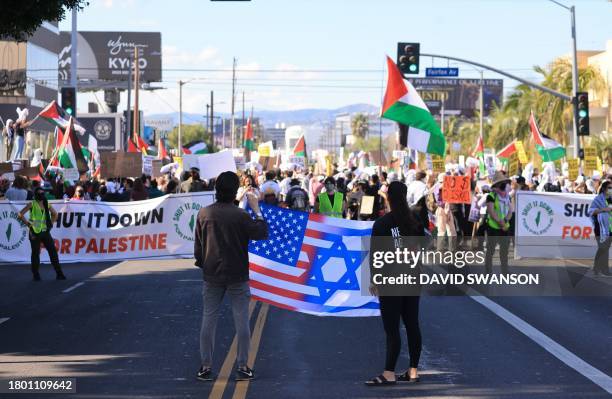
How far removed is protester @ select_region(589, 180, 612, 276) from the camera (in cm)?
2072

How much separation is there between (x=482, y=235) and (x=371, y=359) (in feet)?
42.6

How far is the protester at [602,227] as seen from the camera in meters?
20.7

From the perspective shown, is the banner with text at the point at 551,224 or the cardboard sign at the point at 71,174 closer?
the banner with text at the point at 551,224

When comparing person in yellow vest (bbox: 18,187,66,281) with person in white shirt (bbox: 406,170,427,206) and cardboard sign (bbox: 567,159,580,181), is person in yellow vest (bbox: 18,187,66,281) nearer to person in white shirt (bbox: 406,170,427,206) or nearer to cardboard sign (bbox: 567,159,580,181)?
person in white shirt (bbox: 406,170,427,206)

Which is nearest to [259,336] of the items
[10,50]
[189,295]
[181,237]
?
[189,295]

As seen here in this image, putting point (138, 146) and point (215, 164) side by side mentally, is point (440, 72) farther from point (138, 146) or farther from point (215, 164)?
point (138, 146)

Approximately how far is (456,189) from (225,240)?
14591 millimetres

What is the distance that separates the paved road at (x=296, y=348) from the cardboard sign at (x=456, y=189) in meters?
7.36

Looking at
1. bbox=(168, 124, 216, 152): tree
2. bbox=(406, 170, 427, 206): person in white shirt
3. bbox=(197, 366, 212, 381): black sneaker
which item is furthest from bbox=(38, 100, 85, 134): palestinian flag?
bbox=(168, 124, 216, 152): tree

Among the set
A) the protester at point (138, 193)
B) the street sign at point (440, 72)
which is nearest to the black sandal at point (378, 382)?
the protester at point (138, 193)

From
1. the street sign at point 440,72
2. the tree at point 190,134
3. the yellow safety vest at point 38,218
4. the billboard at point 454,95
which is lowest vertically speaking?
the yellow safety vest at point 38,218

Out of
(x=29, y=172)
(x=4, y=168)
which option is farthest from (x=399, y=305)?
(x=4, y=168)

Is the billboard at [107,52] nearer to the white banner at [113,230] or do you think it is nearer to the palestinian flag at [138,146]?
the palestinian flag at [138,146]

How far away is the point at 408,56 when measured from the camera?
33.9m
